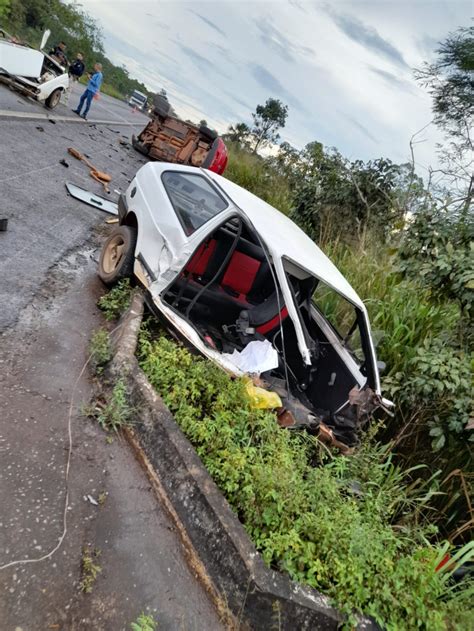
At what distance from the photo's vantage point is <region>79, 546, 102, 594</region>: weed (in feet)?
7.31

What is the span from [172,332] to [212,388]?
741mm

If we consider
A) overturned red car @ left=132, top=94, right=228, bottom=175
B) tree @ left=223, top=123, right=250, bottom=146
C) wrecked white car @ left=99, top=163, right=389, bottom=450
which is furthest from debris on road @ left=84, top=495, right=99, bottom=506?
tree @ left=223, top=123, right=250, bottom=146

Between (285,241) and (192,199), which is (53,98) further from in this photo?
(285,241)

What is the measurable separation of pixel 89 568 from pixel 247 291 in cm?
305

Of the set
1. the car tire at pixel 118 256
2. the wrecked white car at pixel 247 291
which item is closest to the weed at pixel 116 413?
the wrecked white car at pixel 247 291

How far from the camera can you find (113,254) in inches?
197

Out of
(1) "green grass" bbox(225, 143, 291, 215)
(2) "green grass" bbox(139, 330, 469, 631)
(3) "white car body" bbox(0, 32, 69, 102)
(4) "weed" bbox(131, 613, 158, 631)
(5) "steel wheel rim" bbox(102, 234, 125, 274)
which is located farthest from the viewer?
(1) "green grass" bbox(225, 143, 291, 215)

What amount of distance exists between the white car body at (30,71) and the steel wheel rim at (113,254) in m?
7.51

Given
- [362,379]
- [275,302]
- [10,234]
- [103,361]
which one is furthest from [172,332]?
[10,234]

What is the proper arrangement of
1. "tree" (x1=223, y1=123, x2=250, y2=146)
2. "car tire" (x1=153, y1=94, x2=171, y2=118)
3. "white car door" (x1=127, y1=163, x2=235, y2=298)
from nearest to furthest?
"white car door" (x1=127, y1=163, x2=235, y2=298) → "car tire" (x1=153, y1=94, x2=171, y2=118) → "tree" (x1=223, y1=123, x2=250, y2=146)

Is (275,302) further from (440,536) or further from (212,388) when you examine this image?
(440,536)

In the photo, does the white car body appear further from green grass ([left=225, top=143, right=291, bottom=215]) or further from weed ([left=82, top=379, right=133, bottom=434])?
weed ([left=82, top=379, right=133, bottom=434])

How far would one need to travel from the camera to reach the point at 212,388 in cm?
357

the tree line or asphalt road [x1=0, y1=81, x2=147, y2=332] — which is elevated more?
the tree line
